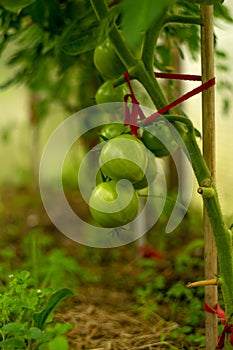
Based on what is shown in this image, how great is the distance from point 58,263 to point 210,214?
0.84m

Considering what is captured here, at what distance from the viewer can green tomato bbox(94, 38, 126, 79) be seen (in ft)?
3.72

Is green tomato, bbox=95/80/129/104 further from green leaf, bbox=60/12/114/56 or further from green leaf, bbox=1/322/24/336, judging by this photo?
green leaf, bbox=1/322/24/336

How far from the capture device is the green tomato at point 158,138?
3.52 feet

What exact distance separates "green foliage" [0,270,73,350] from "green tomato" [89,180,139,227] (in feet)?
0.77

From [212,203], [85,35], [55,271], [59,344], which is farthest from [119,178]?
[55,271]

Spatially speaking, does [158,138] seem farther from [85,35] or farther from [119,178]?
[85,35]

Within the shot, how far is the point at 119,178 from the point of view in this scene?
103 cm

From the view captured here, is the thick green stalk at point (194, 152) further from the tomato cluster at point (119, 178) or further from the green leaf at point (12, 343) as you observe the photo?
the green leaf at point (12, 343)

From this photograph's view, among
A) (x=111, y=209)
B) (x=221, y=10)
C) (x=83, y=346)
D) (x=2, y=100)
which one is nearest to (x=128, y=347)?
(x=83, y=346)

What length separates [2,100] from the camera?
171 inches

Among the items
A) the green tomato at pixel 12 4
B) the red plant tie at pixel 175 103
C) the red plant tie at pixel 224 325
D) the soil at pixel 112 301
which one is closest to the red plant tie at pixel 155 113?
the red plant tie at pixel 175 103

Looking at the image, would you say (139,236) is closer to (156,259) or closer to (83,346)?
(156,259)

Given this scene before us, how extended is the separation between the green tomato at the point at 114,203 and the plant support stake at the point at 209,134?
6.5 inches

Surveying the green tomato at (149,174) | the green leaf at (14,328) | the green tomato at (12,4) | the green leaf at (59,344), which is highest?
the green tomato at (12,4)
